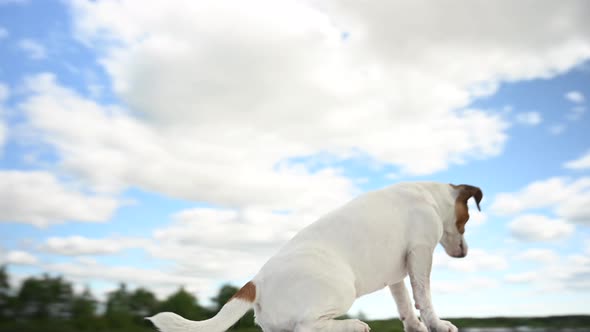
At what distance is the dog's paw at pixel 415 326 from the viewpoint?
5.43 m

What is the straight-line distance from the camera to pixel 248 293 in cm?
433

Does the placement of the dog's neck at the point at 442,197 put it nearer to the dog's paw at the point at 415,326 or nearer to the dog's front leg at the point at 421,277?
the dog's front leg at the point at 421,277

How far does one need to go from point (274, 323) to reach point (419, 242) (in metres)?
1.73

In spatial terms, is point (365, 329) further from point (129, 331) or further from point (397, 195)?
point (129, 331)

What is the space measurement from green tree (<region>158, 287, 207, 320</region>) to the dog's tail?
3.23 m

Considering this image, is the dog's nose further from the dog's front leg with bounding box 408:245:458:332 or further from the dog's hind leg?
the dog's hind leg

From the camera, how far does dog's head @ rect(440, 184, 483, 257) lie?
18.7ft

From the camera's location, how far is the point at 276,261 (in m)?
4.48

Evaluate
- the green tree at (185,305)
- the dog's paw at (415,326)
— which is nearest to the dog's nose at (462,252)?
the dog's paw at (415,326)

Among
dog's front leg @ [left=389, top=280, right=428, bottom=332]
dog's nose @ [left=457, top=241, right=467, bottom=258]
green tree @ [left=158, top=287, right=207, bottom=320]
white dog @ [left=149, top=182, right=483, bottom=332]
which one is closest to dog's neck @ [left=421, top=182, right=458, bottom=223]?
white dog @ [left=149, top=182, right=483, bottom=332]

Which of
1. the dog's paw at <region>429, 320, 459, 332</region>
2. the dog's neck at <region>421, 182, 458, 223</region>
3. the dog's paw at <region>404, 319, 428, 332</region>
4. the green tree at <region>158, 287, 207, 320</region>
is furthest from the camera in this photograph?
the green tree at <region>158, 287, 207, 320</region>

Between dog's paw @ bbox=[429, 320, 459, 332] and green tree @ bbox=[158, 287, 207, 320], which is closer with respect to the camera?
dog's paw @ bbox=[429, 320, 459, 332]

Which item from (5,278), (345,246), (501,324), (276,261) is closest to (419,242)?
(345,246)

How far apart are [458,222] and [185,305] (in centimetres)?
429
